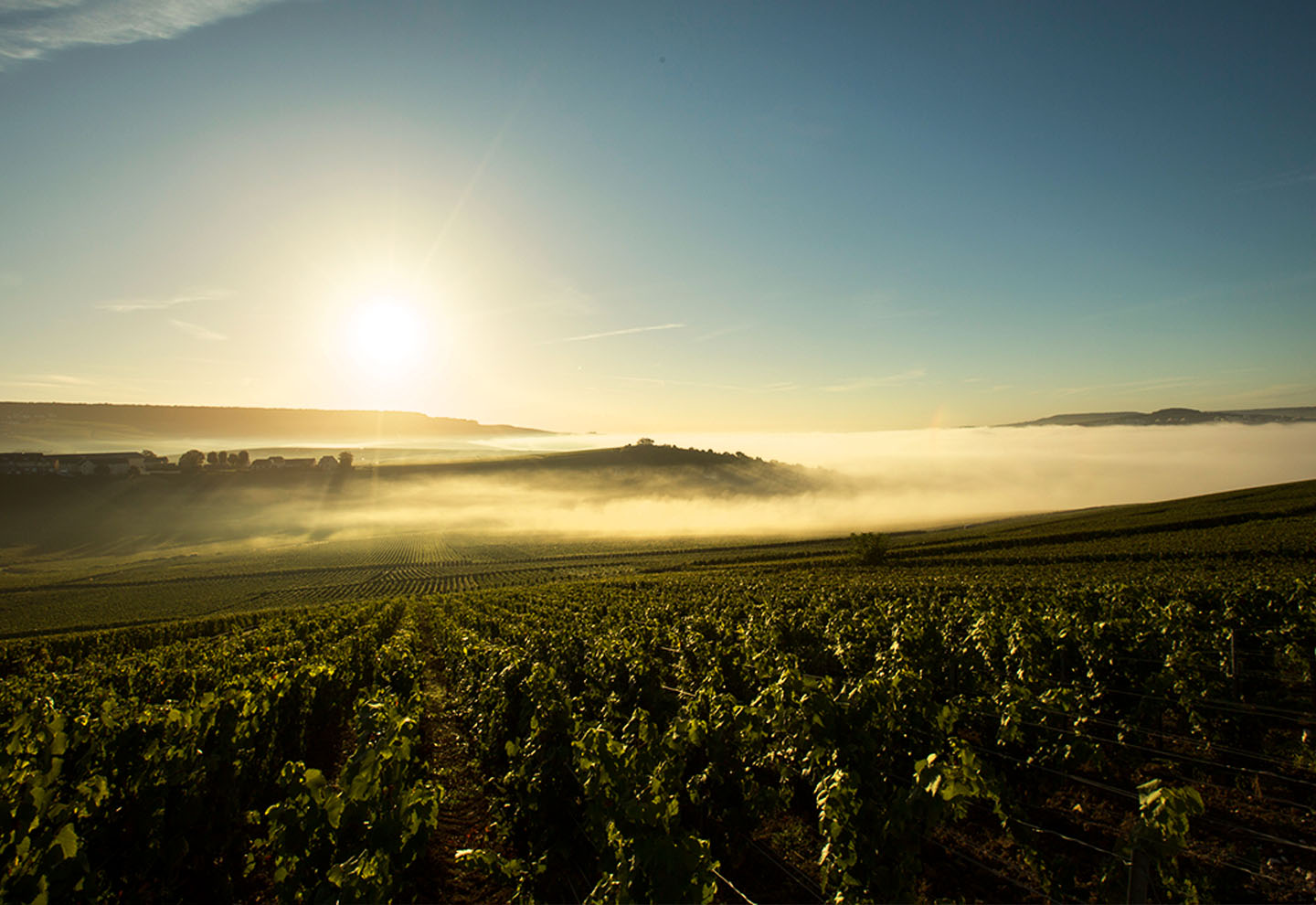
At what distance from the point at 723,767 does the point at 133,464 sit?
206798mm

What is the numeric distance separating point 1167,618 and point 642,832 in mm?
12888

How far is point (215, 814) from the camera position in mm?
7750

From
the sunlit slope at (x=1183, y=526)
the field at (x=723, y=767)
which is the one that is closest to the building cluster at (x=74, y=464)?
Answer: the field at (x=723, y=767)

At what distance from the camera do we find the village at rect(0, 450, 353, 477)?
149 meters

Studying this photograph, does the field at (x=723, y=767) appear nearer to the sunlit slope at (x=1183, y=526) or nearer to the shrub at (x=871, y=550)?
the shrub at (x=871, y=550)

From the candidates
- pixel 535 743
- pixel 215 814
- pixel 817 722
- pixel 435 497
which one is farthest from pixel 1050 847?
pixel 435 497

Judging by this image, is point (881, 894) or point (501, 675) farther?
point (501, 675)

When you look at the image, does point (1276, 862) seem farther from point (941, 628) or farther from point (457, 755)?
point (457, 755)

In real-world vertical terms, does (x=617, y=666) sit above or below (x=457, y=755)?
above

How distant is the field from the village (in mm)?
176982

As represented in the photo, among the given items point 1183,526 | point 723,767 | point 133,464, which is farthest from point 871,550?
point 133,464

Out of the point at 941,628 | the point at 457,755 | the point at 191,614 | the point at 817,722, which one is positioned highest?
the point at 817,722

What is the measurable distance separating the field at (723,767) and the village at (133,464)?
17698 cm

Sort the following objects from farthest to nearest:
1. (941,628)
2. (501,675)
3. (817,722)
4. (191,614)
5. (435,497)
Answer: (435,497) → (191,614) → (941,628) → (501,675) → (817,722)
